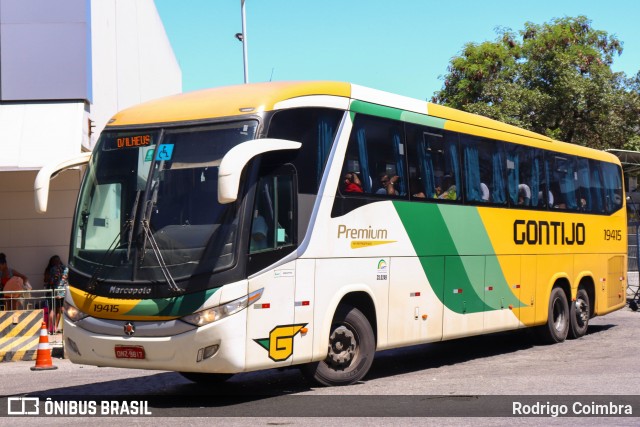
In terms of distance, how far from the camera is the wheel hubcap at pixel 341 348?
11.4m

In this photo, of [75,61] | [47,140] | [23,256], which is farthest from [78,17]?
[23,256]

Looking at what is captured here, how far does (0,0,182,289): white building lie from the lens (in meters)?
21.2

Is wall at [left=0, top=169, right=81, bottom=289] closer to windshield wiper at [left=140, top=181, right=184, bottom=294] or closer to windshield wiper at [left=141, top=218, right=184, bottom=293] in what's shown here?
windshield wiper at [left=140, top=181, right=184, bottom=294]

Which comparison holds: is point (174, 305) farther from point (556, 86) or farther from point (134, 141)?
point (556, 86)

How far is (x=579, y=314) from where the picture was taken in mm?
18328

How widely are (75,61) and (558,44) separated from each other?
81.9ft

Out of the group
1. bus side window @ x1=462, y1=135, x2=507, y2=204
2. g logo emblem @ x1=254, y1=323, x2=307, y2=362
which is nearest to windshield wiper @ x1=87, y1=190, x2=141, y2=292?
g logo emblem @ x1=254, y1=323, x2=307, y2=362

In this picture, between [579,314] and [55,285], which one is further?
[55,285]

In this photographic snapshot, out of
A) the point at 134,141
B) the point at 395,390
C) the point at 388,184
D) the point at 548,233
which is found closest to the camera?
the point at 134,141

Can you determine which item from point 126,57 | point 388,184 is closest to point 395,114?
point 388,184

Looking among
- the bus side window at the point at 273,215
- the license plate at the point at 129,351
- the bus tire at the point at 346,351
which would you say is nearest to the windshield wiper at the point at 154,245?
the license plate at the point at 129,351

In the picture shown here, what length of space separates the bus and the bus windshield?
0.02 metres

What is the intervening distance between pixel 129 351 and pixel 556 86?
32.7 meters

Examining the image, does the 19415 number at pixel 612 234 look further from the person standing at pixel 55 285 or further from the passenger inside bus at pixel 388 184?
the person standing at pixel 55 285
